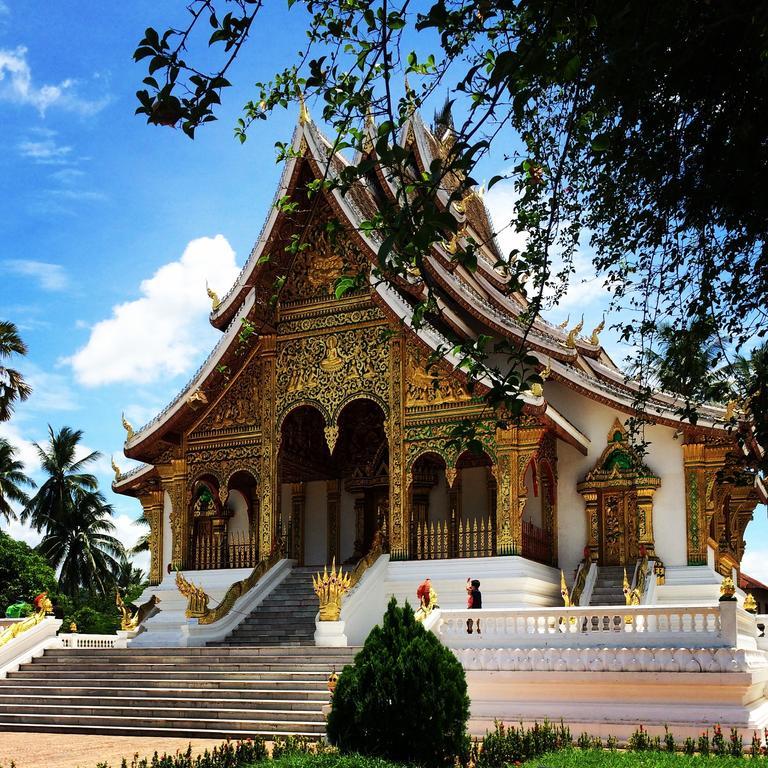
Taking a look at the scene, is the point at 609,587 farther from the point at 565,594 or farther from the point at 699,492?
the point at 565,594

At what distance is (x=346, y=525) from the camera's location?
1883 centimetres

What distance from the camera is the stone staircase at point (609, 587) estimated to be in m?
15.1

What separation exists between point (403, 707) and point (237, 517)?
12.5 meters

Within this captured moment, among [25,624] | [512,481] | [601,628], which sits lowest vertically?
[25,624]

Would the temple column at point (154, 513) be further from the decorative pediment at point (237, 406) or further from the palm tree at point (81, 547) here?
the palm tree at point (81, 547)

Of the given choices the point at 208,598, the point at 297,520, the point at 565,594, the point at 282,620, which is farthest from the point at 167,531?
the point at 565,594

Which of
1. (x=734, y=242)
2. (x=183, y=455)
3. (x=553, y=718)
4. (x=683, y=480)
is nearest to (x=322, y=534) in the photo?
(x=183, y=455)

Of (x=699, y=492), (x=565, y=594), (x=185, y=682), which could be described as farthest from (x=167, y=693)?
(x=699, y=492)

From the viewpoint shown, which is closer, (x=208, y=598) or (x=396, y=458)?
(x=208, y=598)

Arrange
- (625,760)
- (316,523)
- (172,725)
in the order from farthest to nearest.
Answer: (316,523), (172,725), (625,760)

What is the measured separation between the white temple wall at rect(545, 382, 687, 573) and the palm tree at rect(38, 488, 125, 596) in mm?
24620

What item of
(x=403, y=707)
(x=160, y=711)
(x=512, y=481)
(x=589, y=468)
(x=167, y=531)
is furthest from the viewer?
(x=167, y=531)

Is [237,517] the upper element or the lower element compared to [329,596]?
upper

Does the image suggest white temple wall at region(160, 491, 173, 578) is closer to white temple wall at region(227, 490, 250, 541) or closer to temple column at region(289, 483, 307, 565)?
white temple wall at region(227, 490, 250, 541)
